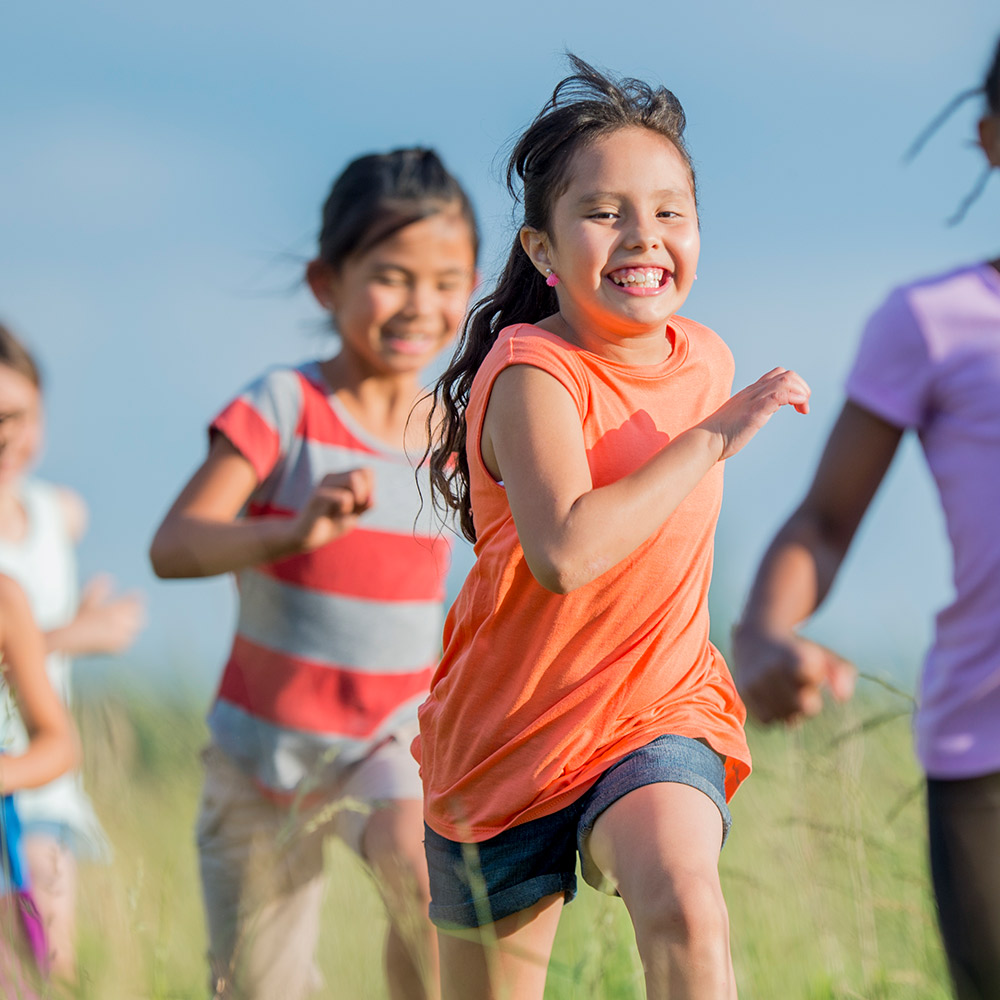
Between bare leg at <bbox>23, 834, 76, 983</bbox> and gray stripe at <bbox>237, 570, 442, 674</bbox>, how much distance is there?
69 cm

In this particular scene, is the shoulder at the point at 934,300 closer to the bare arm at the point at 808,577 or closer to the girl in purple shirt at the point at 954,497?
the girl in purple shirt at the point at 954,497

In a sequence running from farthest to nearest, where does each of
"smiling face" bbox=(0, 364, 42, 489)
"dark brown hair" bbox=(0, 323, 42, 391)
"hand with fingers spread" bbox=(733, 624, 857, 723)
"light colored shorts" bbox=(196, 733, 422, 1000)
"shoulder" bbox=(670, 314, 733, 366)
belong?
1. "dark brown hair" bbox=(0, 323, 42, 391)
2. "smiling face" bbox=(0, 364, 42, 489)
3. "light colored shorts" bbox=(196, 733, 422, 1000)
4. "shoulder" bbox=(670, 314, 733, 366)
5. "hand with fingers spread" bbox=(733, 624, 857, 723)

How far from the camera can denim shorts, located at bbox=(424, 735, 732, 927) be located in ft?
6.73

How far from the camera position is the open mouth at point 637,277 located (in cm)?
218

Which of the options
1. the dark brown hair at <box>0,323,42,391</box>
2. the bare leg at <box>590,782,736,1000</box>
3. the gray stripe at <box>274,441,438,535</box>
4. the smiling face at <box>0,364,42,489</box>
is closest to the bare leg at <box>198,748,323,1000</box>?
the gray stripe at <box>274,441,438,535</box>

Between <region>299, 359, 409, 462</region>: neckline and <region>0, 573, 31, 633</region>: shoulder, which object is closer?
<region>0, 573, 31, 633</region>: shoulder

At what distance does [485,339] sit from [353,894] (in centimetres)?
228

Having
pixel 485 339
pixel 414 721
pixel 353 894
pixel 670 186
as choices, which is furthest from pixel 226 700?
pixel 670 186

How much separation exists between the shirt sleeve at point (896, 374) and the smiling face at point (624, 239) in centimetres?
32

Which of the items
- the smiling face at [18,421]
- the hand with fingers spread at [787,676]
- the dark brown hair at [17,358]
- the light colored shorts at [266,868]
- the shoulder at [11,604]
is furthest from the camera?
the dark brown hair at [17,358]

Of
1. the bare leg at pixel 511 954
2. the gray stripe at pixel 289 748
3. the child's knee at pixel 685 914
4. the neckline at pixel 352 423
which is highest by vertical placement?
the neckline at pixel 352 423

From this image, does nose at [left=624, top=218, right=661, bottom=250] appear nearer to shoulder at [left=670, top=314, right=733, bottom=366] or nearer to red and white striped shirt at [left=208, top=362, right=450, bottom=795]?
shoulder at [left=670, top=314, right=733, bottom=366]

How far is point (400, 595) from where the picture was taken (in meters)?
3.41

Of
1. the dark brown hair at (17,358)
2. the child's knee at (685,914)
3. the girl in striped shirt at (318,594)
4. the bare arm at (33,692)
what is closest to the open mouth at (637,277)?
the child's knee at (685,914)
